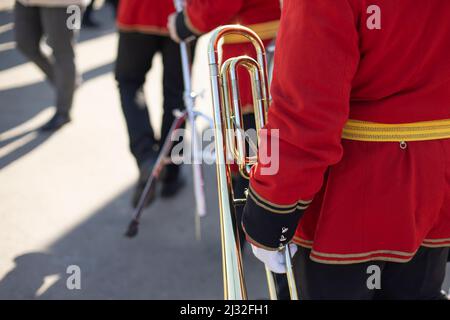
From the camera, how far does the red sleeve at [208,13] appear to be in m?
2.52

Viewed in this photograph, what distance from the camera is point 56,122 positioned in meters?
4.34

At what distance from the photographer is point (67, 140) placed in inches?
165

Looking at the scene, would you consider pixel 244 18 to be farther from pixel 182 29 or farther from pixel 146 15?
pixel 146 15

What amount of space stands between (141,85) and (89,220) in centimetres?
73

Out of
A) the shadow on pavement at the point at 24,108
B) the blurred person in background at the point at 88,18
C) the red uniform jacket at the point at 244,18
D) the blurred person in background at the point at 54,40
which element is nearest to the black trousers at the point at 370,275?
the red uniform jacket at the point at 244,18

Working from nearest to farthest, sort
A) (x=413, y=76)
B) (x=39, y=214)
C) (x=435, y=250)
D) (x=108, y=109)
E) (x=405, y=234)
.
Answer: (x=413, y=76) → (x=405, y=234) → (x=435, y=250) → (x=39, y=214) → (x=108, y=109)

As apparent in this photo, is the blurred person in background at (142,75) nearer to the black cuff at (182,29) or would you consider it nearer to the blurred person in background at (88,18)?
the black cuff at (182,29)

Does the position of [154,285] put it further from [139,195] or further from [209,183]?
[209,183]

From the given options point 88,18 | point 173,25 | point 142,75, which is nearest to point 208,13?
point 173,25

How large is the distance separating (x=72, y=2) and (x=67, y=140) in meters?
0.85

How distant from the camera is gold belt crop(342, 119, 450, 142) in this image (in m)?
1.47

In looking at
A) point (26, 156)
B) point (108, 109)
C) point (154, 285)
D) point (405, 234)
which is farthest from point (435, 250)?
point (108, 109)

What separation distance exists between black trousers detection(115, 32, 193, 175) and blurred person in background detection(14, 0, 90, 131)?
0.90 meters

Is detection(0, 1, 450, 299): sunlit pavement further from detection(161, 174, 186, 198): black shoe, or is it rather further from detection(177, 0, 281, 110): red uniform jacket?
detection(177, 0, 281, 110): red uniform jacket
